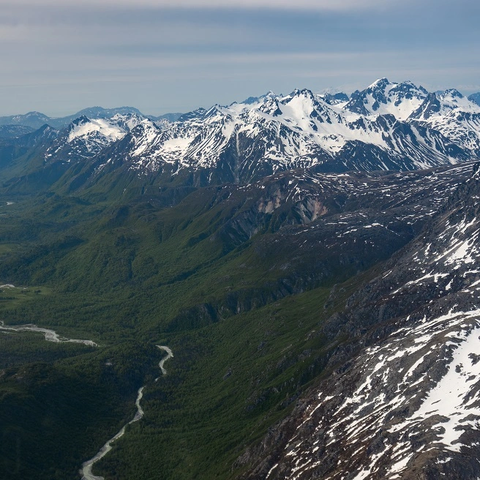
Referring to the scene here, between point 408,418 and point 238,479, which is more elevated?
point 408,418

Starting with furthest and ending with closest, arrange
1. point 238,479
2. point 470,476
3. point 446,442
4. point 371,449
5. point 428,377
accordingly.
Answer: point 238,479
point 428,377
point 371,449
point 446,442
point 470,476

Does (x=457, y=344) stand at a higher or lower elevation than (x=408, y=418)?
higher

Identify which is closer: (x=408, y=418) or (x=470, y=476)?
(x=470, y=476)

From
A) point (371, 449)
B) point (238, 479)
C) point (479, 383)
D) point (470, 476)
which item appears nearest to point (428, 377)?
point (479, 383)

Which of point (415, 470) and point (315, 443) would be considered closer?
point (415, 470)

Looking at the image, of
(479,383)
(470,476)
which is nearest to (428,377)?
(479,383)

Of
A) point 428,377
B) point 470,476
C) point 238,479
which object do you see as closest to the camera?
point 470,476

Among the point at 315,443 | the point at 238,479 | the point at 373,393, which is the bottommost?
the point at 238,479

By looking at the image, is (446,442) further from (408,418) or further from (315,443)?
(315,443)

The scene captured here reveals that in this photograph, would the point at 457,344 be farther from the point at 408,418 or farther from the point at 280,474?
the point at 280,474
